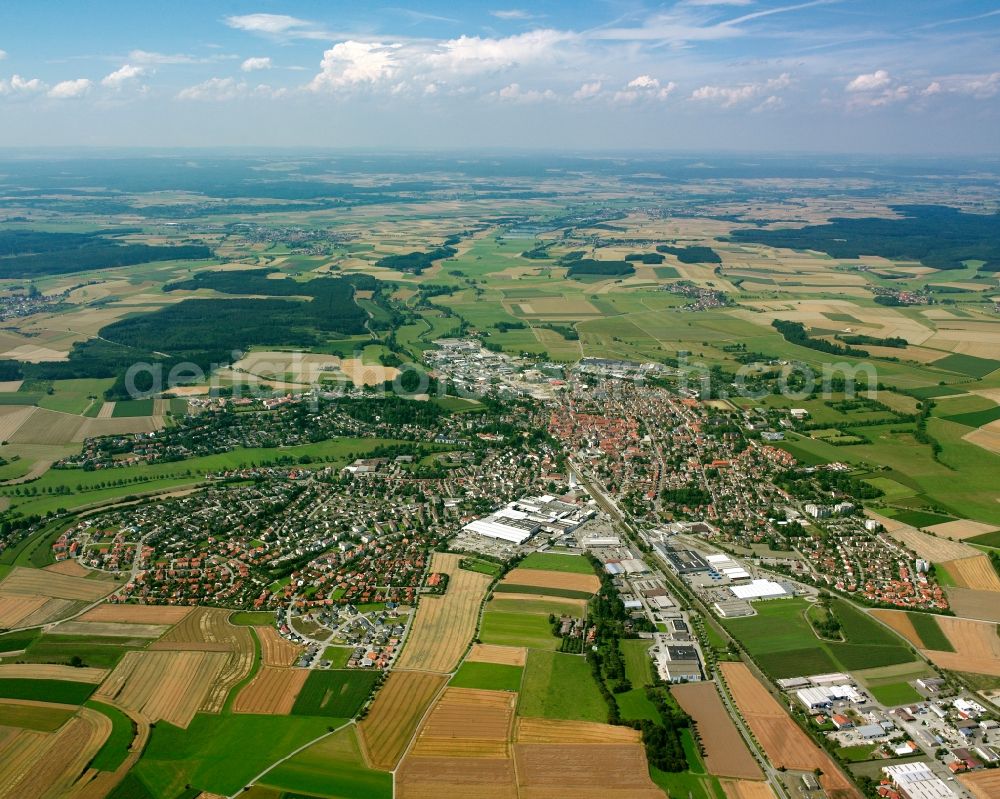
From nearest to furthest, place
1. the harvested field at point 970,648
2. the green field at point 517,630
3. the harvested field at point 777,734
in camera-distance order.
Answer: the harvested field at point 777,734 < the harvested field at point 970,648 < the green field at point 517,630

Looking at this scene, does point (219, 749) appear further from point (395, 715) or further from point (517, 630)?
point (517, 630)

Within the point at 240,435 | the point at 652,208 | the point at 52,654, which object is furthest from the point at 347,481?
the point at 652,208

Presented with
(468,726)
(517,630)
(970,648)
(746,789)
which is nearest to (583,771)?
(468,726)

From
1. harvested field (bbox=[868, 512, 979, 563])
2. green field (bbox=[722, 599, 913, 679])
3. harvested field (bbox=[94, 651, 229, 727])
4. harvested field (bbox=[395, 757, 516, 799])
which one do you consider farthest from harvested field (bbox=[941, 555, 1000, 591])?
harvested field (bbox=[94, 651, 229, 727])

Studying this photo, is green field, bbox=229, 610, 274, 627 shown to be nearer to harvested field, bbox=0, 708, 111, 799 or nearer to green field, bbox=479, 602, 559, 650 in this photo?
harvested field, bbox=0, 708, 111, 799

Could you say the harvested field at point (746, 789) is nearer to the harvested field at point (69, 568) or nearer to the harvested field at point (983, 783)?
the harvested field at point (983, 783)

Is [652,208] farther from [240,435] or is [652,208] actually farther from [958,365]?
[240,435]

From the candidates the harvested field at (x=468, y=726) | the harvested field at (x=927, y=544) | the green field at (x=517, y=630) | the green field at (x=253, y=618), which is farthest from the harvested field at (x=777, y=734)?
the green field at (x=253, y=618)
